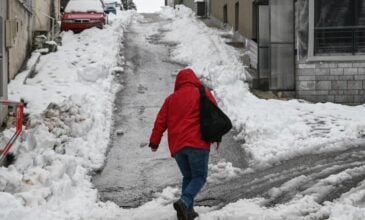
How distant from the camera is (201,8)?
29.9 metres

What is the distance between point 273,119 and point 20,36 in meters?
7.26

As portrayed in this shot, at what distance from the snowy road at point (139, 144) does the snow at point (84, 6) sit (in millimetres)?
3870

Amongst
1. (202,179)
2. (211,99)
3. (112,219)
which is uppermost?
(211,99)

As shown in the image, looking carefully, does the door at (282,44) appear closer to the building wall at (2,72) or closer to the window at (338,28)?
the window at (338,28)

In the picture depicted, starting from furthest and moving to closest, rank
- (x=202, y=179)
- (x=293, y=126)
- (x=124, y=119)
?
(x=124, y=119), (x=293, y=126), (x=202, y=179)

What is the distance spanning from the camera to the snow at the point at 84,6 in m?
22.5

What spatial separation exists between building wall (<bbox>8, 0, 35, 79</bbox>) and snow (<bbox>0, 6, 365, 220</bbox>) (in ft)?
1.29

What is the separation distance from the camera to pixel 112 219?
6758mm

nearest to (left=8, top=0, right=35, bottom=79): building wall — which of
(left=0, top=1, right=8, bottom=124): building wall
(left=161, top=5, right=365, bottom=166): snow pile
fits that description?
(left=0, top=1, right=8, bottom=124): building wall

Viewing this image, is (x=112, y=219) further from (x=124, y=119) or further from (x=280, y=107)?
(x=280, y=107)

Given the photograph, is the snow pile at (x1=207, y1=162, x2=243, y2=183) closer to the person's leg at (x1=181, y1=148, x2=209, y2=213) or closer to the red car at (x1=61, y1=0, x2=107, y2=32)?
the person's leg at (x1=181, y1=148, x2=209, y2=213)

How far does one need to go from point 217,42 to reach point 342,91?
21.0 ft

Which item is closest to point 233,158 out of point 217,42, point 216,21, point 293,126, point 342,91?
point 293,126

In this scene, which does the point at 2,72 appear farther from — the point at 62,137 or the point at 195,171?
the point at 195,171
